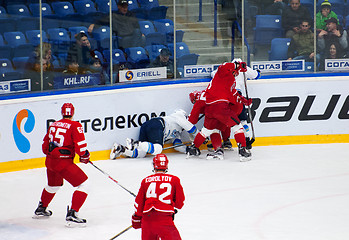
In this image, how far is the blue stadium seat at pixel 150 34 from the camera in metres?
9.80

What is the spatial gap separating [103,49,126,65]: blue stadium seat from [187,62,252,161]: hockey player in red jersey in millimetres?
1163

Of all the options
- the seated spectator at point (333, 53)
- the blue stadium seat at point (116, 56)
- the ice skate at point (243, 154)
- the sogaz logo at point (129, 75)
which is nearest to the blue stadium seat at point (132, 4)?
the blue stadium seat at point (116, 56)

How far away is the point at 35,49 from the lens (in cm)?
892

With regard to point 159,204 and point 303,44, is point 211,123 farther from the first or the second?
point 159,204

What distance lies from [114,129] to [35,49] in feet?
4.59

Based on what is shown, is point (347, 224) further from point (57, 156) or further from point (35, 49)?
point (35, 49)

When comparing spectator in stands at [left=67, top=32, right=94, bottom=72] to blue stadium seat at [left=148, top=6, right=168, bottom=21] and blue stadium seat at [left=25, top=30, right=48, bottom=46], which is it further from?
blue stadium seat at [left=148, top=6, right=168, bottom=21]

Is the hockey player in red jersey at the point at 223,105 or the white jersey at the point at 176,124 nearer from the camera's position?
the hockey player in red jersey at the point at 223,105

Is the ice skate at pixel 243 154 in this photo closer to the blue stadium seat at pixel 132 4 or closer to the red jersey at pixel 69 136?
the blue stadium seat at pixel 132 4

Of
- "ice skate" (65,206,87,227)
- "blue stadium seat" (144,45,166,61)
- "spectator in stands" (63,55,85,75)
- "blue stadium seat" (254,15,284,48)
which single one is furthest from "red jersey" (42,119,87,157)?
"blue stadium seat" (254,15,284,48)

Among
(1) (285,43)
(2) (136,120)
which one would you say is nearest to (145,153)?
(2) (136,120)

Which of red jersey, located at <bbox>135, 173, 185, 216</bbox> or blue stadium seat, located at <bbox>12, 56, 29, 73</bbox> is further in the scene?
blue stadium seat, located at <bbox>12, 56, 29, 73</bbox>

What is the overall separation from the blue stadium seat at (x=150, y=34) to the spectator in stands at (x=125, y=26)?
7cm

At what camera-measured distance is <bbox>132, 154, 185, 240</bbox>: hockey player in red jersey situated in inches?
203
